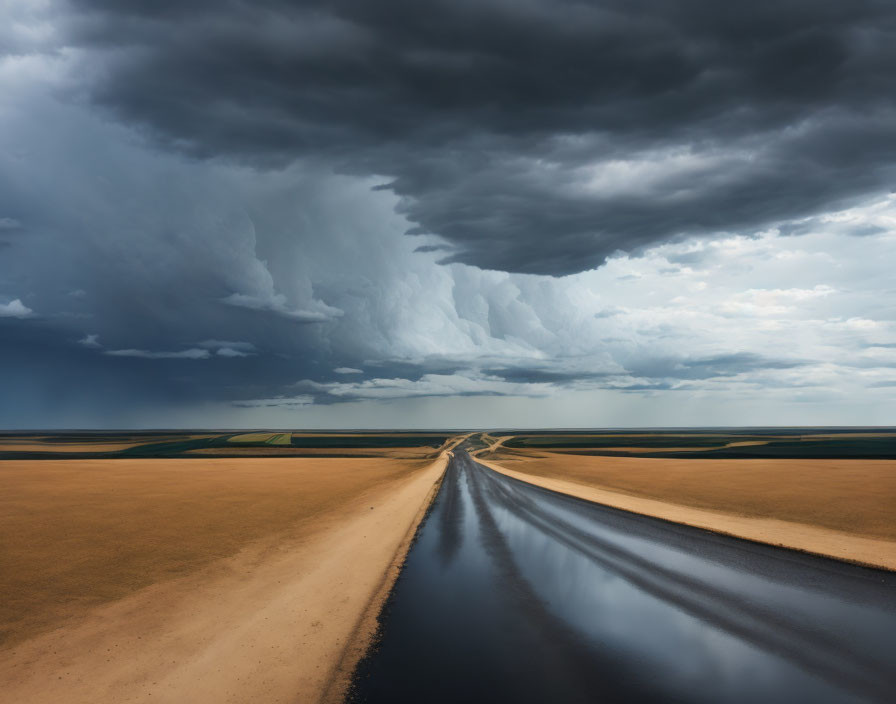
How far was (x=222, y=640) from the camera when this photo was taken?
10.2 m

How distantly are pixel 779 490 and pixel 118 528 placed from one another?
37.0 meters

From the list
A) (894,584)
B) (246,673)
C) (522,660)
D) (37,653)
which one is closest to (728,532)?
(894,584)

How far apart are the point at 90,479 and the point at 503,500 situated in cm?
3077

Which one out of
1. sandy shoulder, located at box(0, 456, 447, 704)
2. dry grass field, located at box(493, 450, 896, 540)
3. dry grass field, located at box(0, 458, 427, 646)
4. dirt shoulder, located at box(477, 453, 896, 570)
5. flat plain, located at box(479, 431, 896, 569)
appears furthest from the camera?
dry grass field, located at box(493, 450, 896, 540)

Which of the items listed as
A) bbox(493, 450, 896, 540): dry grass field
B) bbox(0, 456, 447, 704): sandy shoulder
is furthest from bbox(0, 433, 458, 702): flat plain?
bbox(493, 450, 896, 540): dry grass field

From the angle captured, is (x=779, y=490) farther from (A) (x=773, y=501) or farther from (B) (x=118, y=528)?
(B) (x=118, y=528)

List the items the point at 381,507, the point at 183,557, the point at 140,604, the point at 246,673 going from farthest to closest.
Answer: the point at 381,507 → the point at 183,557 → the point at 140,604 → the point at 246,673

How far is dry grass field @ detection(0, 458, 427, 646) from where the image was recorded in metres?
12.9

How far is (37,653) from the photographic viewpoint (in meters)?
9.65

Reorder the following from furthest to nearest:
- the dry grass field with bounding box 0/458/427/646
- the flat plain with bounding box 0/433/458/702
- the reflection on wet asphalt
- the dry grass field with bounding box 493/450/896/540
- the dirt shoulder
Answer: the dry grass field with bounding box 493/450/896/540 → the dirt shoulder → the dry grass field with bounding box 0/458/427/646 → the flat plain with bounding box 0/433/458/702 → the reflection on wet asphalt

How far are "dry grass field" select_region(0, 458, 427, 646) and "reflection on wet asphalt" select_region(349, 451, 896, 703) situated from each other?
7.59 m

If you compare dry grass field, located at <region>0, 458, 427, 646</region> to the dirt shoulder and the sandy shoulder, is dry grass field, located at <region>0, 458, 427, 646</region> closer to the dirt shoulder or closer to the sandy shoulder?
the sandy shoulder

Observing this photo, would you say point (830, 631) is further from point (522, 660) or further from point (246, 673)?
point (246, 673)

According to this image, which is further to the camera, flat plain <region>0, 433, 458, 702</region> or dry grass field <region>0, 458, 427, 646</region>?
dry grass field <region>0, 458, 427, 646</region>
